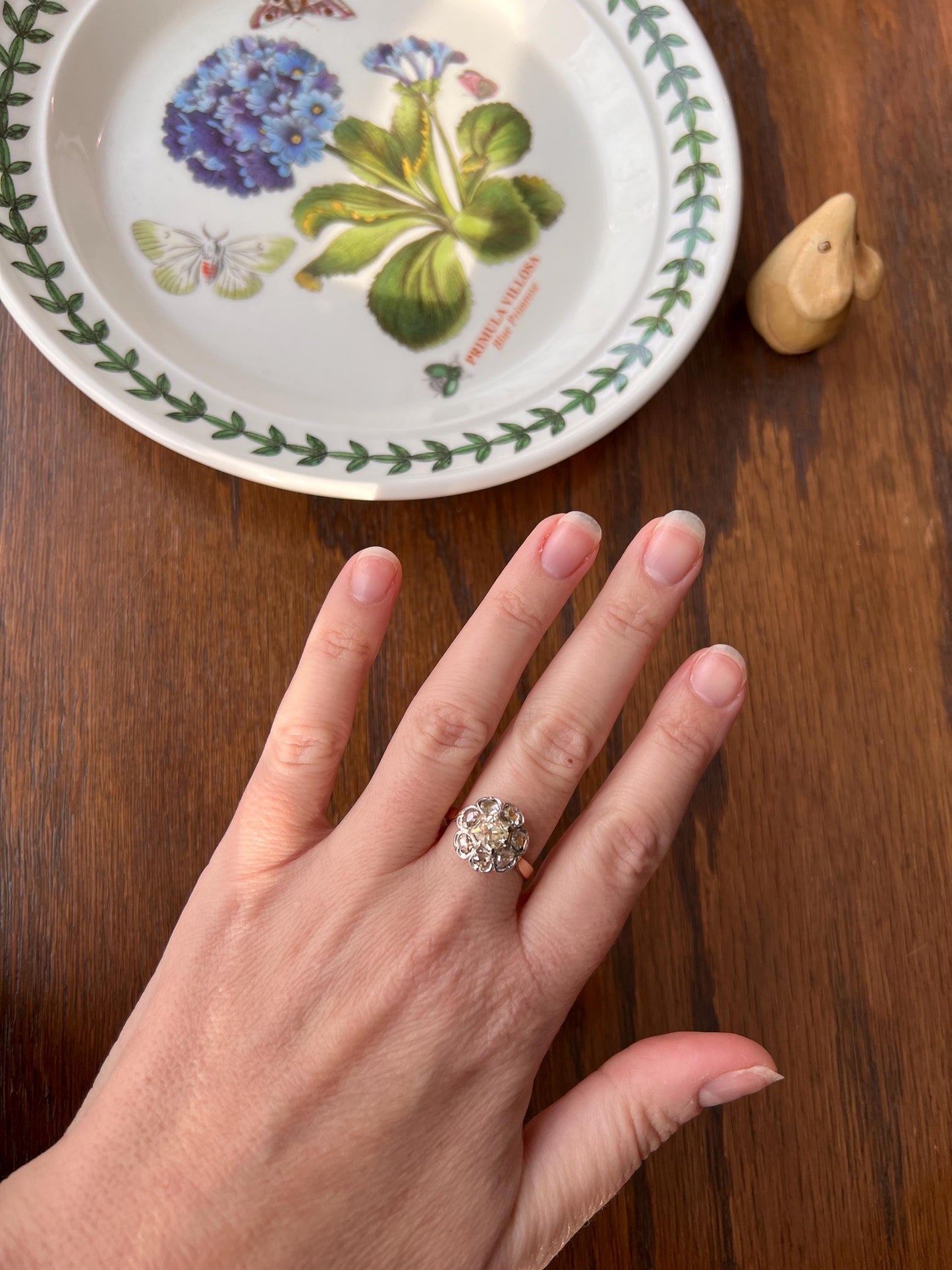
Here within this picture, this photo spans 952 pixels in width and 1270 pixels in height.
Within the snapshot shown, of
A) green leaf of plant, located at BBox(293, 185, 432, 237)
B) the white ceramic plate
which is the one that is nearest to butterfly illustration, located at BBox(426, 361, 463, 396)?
the white ceramic plate

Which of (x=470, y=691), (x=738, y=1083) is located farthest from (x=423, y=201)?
(x=738, y=1083)

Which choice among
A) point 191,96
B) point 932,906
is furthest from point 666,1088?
point 191,96

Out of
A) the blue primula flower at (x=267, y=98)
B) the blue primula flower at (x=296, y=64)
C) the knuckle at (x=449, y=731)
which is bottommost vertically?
the knuckle at (x=449, y=731)

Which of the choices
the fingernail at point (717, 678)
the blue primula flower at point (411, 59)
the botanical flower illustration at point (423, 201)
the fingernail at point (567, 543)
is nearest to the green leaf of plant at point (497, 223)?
the botanical flower illustration at point (423, 201)

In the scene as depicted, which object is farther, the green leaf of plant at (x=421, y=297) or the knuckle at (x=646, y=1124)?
the green leaf of plant at (x=421, y=297)

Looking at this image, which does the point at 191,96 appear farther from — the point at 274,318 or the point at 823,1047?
the point at 823,1047

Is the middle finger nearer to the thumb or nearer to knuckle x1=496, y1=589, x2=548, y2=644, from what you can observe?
knuckle x1=496, y1=589, x2=548, y2=644

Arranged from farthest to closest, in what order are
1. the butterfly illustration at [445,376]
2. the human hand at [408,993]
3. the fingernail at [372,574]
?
A: the butterfly illustration at [445,376] → the fingernail at [372,574] → the human hand at [408,993]

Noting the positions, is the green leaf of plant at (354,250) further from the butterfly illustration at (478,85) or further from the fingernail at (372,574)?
the fingernail at (372,574)
